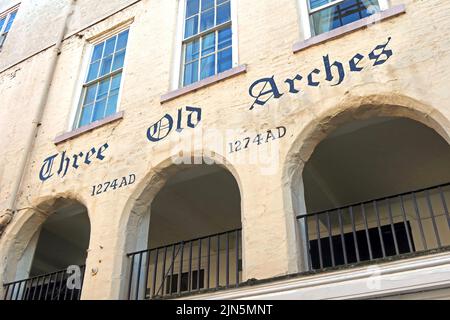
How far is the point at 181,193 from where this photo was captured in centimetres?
855

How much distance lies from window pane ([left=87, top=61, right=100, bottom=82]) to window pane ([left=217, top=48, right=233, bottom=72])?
3.11m

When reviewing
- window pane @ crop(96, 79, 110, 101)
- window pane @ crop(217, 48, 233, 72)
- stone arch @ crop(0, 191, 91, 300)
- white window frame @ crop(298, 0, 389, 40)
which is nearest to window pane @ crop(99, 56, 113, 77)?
window pane @ crop(96, 79, 110, 101)

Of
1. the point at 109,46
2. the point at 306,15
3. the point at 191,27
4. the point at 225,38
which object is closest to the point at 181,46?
the point at 191,27

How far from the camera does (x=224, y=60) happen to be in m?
7.91

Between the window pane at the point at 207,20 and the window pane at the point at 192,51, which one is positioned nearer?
the window pane at the point at 192,51

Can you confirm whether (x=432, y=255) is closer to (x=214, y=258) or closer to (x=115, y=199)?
(x=115, y=199)

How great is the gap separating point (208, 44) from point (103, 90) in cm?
244

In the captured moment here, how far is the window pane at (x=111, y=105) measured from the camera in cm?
873

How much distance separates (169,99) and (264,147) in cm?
231

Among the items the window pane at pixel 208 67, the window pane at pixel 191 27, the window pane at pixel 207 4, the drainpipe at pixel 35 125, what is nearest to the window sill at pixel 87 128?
the drainpipe at pixel 35 125

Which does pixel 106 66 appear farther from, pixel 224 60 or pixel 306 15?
pixel 306 15

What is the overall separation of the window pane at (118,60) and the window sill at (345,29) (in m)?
4.01

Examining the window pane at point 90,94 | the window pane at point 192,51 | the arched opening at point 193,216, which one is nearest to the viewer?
the arched opening at point 193,216

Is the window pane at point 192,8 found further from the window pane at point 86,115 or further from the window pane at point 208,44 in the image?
the window pane at point 86,115
